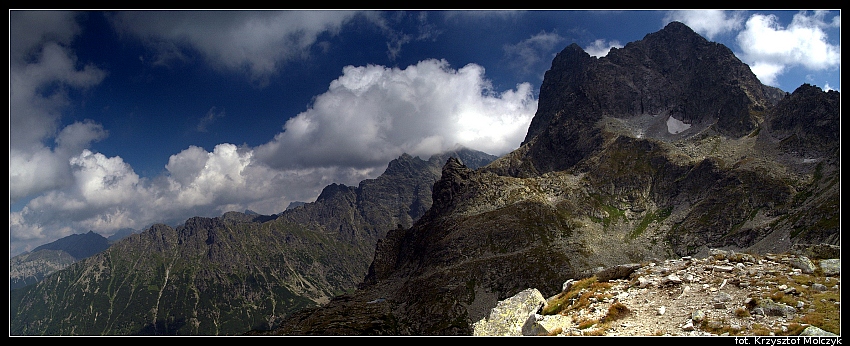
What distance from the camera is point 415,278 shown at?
195m

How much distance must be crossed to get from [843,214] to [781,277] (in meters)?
5.09

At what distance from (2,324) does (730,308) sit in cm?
2761

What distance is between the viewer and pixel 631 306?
1911 centimetres

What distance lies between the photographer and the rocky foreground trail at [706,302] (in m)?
15.1

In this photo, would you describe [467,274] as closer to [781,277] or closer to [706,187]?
[706,187]

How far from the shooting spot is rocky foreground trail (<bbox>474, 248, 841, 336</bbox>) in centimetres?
1509

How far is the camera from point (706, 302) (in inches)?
701

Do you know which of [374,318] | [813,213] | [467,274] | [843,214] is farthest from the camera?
[467,274]
